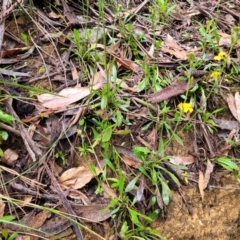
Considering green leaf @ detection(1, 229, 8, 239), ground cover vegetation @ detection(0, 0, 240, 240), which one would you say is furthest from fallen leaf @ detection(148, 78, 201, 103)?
green leaf @ detection(1, 229, 8, 239)

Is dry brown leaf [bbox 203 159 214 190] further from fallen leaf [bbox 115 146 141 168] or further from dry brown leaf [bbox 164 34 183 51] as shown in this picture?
dry brown leaf [bbox 164 34 183 51]

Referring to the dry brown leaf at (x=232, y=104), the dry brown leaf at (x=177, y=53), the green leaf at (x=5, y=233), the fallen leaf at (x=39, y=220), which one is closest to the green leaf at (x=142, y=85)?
the dry brown leaf at (x=177, y=53)

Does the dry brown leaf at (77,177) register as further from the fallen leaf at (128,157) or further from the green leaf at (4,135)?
the green leaf at (4,135)

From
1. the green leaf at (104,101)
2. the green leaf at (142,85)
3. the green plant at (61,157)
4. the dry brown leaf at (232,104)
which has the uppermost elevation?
the green leaf at (104,101)

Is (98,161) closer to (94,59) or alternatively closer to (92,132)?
(92,132)

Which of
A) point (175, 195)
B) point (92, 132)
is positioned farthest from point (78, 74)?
point (175, 195)

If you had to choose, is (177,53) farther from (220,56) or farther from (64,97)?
(64,97)

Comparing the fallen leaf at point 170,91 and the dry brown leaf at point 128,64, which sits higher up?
the dry brown leaf at point 128,64
